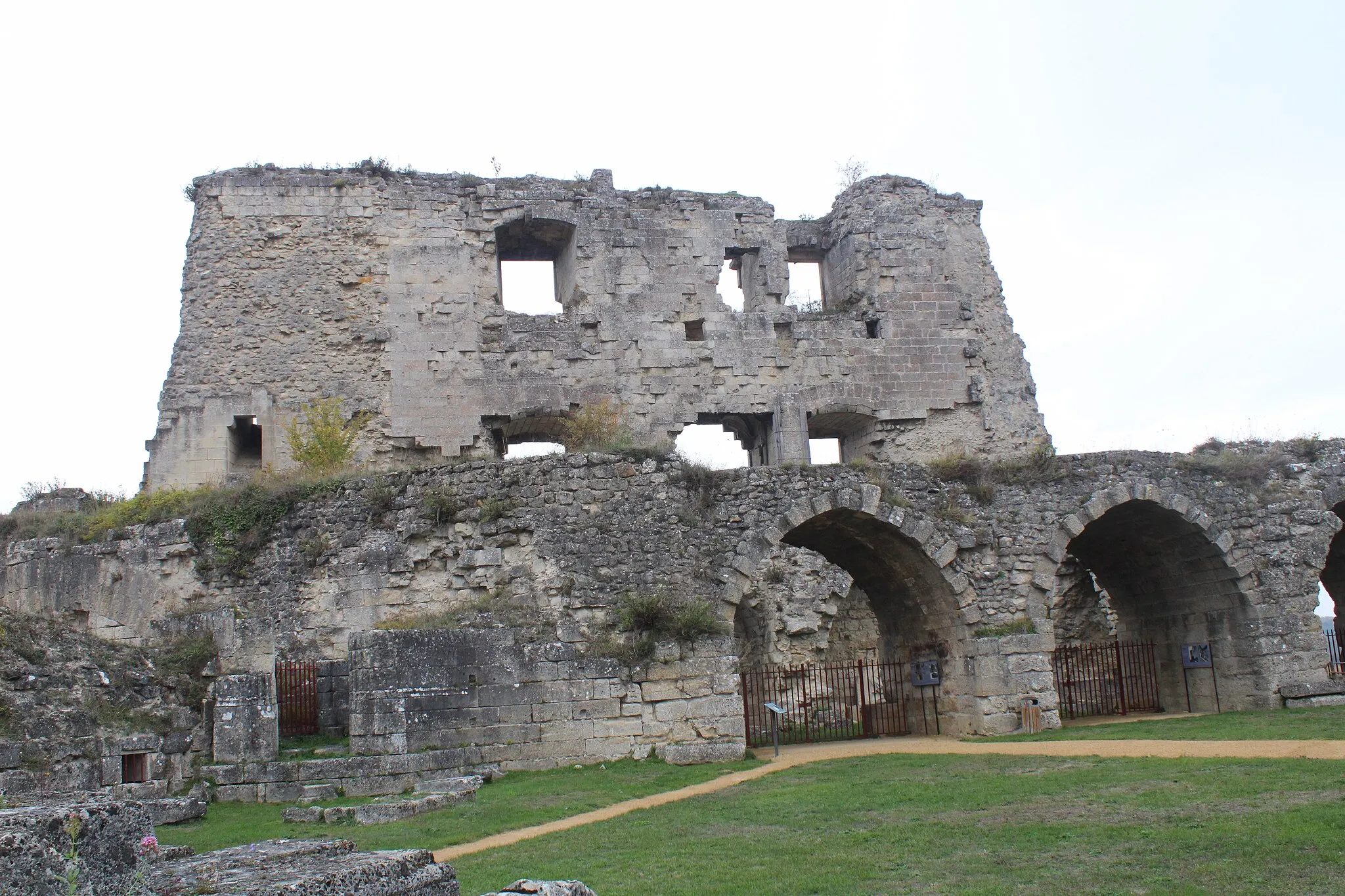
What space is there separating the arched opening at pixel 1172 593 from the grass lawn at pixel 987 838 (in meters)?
6.97

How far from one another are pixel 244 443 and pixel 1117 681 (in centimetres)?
1690

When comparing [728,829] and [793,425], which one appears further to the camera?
[793,425]

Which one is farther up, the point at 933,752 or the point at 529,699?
the point at 529,699

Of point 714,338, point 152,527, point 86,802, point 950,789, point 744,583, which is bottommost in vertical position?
point 950,789

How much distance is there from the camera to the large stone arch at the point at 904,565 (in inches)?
635

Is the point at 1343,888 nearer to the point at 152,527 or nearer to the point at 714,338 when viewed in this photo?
the point at 152,527

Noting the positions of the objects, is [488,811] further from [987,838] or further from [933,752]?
[933,752]

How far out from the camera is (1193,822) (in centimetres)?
857

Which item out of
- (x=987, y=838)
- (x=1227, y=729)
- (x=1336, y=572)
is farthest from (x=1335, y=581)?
(x=987, y=838)

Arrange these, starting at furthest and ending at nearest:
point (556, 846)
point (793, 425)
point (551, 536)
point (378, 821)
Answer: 1. point (793, 425)
2. point (551, 536)
3. point (378, 821)
4. point (556, 846)

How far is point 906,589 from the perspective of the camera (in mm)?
18125

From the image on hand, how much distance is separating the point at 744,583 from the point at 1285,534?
9011 millimetres

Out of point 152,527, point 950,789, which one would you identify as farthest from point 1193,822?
point 152,527

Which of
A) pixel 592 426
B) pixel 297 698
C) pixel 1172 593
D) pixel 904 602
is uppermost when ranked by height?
Answer: pixel 592 426
